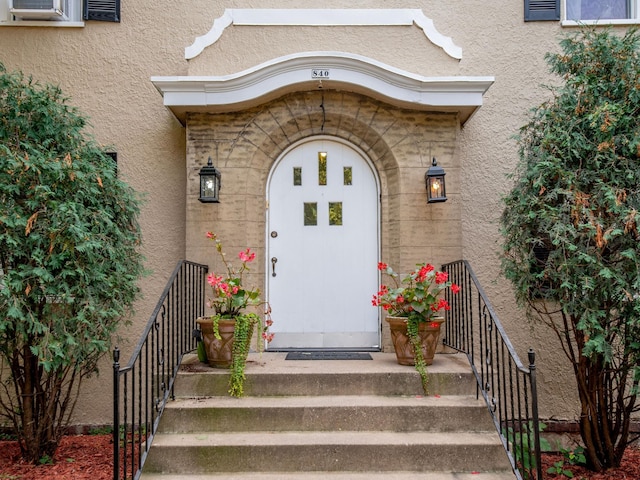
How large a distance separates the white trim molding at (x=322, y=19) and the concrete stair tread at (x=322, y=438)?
11.9 ft

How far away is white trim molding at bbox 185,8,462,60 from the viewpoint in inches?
214

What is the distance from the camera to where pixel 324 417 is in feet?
13.2

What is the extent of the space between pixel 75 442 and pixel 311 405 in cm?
264

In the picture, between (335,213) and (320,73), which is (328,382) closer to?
(335,213)

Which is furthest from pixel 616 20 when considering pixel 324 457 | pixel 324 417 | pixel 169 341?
pixel 169 341

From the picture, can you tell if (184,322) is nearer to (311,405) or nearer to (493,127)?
(311,405)

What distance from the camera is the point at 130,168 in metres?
5.72

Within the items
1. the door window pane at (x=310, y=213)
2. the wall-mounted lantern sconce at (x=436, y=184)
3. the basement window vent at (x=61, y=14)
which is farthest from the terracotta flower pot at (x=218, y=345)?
the basement window vent at (x=61, y=14)

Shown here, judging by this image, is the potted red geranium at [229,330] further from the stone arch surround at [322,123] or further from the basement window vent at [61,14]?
the basement window vent at [61,14]

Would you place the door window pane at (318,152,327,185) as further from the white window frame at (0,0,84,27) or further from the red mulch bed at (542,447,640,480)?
the red mulch bed at (542,447,640,480)

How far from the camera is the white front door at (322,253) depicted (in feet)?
18.4

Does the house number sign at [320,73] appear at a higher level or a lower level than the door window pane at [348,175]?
higher

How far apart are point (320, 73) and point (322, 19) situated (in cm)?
85

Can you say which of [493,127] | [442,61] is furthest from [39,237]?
[493,127]
